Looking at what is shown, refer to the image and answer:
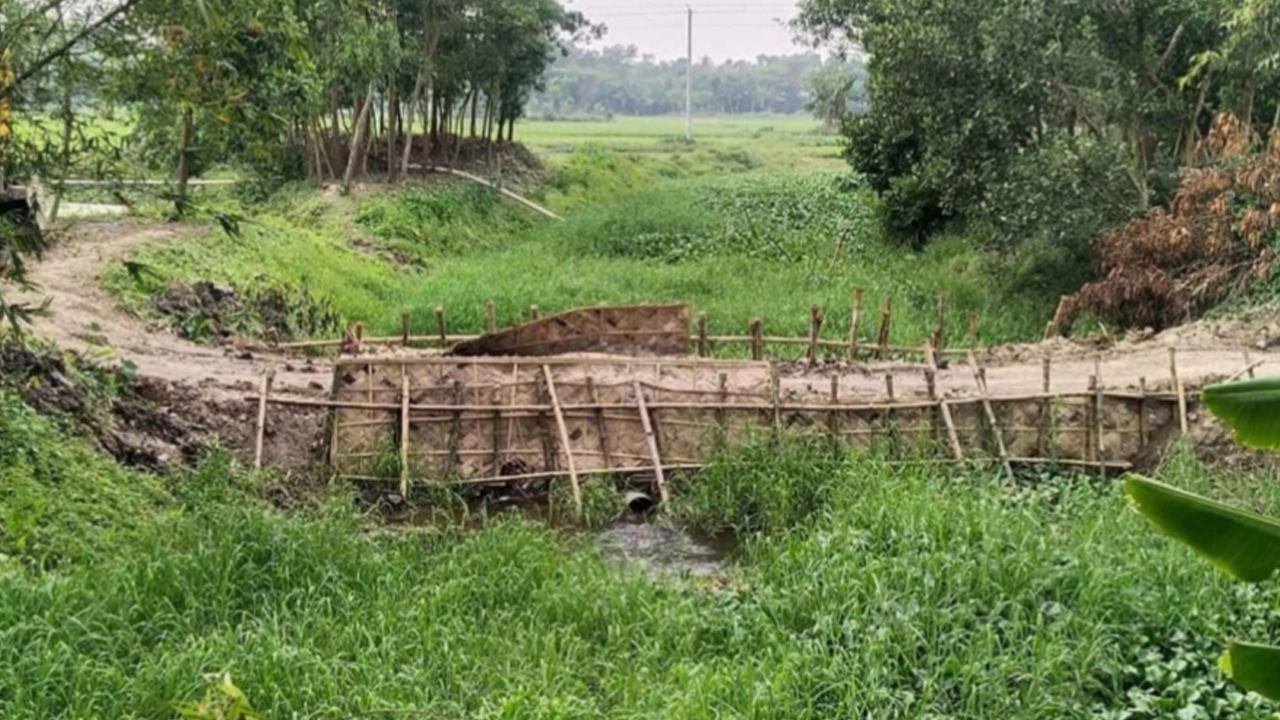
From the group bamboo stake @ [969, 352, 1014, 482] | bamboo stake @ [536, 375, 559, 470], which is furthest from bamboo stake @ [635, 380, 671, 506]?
bamboo stake @ [969, 352, 1014, 482]

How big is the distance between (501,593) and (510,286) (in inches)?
367

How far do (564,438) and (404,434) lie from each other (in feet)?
4.13

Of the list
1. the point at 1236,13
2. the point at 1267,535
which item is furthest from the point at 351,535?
the point at 1236,13

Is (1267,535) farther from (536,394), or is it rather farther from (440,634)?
(536,394)

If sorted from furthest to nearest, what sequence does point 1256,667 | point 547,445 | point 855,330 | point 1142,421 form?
point 855,330, point 547,445, point 1142,421, point 1256,667

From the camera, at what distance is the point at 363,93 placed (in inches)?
786

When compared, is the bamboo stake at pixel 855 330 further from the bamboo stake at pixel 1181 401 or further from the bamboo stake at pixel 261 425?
the bamboo stake at pixel 261 425

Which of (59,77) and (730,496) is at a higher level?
(59,77)

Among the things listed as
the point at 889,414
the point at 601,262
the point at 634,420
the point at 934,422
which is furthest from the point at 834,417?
the point at 601,262

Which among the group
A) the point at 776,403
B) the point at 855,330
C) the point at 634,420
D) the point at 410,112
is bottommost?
the point at 634,420

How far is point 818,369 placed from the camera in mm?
10805

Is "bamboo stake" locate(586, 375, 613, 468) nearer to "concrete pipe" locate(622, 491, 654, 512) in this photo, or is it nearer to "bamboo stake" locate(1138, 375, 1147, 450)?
"concrete pipe" locate(622, 491, 654, 512)

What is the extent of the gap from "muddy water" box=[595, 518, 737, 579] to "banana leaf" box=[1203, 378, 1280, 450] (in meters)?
5.08

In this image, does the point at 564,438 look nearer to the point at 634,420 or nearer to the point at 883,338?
the point at 634,420
